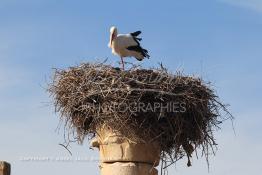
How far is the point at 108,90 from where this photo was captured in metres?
8.42

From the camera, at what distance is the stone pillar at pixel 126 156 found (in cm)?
835

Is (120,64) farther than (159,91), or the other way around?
(120,64)

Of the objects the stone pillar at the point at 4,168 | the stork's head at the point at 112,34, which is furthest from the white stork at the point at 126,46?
the stone pillar at the point at 4,168

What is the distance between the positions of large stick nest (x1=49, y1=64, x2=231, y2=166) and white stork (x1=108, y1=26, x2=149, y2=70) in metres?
1.27

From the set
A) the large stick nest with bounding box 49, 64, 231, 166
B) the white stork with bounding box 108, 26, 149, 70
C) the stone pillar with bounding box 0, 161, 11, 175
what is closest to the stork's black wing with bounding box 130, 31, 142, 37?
Result: the white stork with bounding box 108, 26, 149, 70

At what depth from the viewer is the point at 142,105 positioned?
27.8ft

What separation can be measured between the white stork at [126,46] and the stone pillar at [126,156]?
1.97m

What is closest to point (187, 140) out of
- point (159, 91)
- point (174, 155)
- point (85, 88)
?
point (174, 155)

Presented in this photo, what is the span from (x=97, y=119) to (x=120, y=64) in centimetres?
136

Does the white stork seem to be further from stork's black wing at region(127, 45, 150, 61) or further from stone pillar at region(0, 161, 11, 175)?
stone pillar at region(0, 161, 11, 175)

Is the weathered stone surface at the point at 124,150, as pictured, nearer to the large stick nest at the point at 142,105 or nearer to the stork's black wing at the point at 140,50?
the large stick nest at the point at 142,105

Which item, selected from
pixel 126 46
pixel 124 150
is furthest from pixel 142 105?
pixel 126 46

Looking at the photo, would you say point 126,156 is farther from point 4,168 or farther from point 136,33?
point 136,33

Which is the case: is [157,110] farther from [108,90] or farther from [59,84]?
[59,84]
